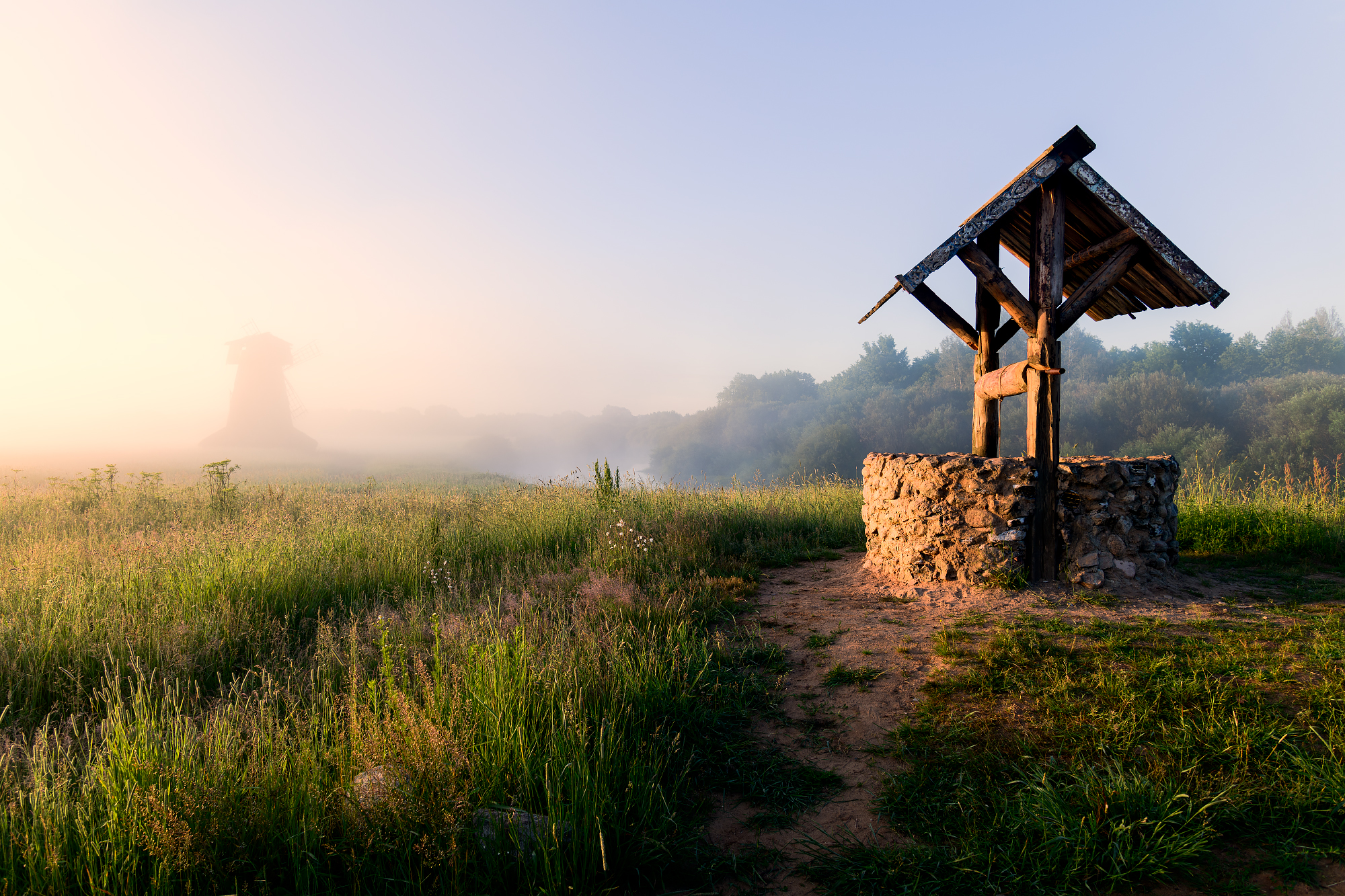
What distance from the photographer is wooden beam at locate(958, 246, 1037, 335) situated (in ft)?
21.2

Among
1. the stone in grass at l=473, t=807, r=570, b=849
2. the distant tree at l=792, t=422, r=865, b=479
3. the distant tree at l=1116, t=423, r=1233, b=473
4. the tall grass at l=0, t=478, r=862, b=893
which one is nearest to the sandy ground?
the tall grass at l=0, t=478, r=862, b=893

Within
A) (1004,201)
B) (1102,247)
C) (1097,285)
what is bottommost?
(1097,285)

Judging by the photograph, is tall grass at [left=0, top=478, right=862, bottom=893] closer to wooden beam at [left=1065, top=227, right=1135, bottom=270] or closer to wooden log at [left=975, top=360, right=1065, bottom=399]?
wooden log at [left=975, top=360, right=1065, bottom=399]

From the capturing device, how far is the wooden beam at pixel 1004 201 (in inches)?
244

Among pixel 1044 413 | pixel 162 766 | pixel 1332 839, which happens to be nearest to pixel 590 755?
pixel 162 766

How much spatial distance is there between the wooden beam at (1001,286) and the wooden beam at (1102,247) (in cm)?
112

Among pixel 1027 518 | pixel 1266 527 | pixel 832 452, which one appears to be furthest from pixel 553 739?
pixel 832 452

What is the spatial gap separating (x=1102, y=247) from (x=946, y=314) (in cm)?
171

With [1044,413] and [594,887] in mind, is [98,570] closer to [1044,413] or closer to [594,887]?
[594,887]

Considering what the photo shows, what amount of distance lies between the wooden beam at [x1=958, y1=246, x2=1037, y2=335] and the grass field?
331 centimetres

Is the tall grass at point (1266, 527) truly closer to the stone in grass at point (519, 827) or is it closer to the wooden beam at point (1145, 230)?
the wooden beam at point (1145, 230)

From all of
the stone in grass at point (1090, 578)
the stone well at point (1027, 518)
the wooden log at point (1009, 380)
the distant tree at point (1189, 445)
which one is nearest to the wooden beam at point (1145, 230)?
the wooden log at point (1009, 380)

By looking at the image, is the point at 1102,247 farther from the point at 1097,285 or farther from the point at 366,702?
the point at 366,702

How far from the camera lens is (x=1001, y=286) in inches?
257
